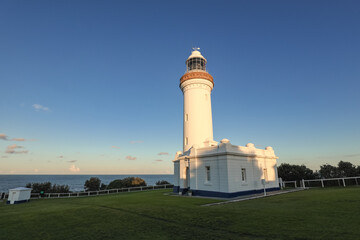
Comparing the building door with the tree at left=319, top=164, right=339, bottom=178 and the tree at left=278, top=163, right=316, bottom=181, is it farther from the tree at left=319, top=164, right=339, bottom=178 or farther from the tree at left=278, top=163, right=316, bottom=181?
the tree at left=319, top=164, right=339, bottom=178

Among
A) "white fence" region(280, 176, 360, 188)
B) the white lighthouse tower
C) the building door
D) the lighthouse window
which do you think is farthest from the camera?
the lighthouse window

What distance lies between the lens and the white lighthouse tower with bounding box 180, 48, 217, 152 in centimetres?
2062

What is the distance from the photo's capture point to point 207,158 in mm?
17281

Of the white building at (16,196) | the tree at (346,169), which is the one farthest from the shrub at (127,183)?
the tree at (346,169)

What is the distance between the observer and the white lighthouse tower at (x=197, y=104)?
20.6 m

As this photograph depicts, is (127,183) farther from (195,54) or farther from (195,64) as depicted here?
(195,54)

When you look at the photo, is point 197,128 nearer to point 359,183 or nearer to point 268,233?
point 268,233

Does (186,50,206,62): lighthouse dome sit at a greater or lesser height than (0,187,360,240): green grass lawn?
greater

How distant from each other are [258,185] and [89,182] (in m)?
25.6

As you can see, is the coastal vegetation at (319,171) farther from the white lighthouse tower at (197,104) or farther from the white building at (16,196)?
the white building at (16,196)

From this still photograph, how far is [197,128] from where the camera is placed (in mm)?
20609

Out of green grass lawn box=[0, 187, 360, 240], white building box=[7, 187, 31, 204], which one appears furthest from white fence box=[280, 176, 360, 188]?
white building box=[7, 187, 31, 204]

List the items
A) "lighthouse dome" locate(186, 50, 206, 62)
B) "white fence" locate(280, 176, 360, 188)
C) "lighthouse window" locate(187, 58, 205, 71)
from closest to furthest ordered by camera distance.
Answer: "white fence" locate(280, 176, 360, 188), "lighthouse window" locate(187, 58, 205, 71), "lighthouse dome" locate(186, 50, 206, 62)

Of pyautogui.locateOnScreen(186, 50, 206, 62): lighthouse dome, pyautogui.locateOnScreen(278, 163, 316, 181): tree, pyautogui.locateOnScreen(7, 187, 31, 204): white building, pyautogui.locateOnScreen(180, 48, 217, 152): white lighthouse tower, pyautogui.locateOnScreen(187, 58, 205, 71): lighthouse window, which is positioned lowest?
pyautogui.locateOnScreen(7, 187, 31, 204): white building
